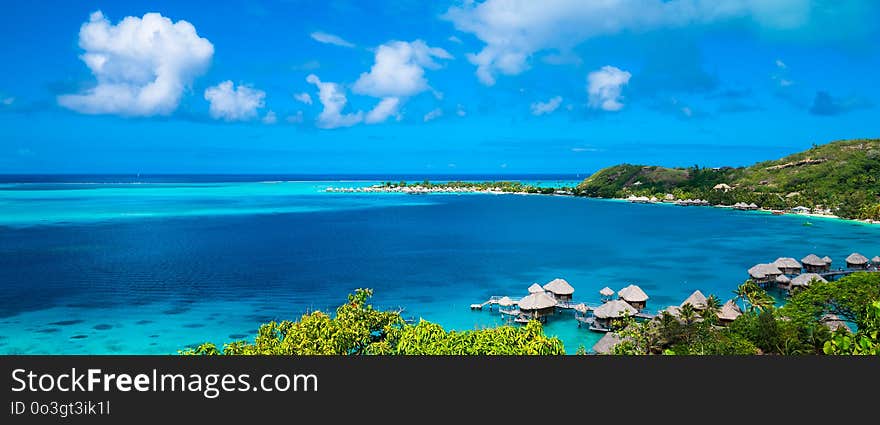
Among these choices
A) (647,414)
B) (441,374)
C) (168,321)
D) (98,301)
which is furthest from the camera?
(98,301)

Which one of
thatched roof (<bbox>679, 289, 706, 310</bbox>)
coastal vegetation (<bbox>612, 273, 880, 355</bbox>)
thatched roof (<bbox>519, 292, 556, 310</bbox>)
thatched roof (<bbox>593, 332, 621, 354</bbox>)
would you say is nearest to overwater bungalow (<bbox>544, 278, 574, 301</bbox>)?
thatched roof (<bbox>519, 292, 556, 310</bbox>)

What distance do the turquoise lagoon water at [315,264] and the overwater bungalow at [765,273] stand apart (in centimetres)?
93

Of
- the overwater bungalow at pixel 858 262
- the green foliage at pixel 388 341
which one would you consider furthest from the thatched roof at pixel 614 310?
the overwater bungalow at pixel 858 262

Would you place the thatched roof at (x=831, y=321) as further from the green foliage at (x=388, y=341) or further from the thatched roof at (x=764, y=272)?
the thatched roof at (x=764, y=272)

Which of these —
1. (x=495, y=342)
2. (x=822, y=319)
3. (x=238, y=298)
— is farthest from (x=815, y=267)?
(x=238, y=298)

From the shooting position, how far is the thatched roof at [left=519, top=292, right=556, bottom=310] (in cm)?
2075

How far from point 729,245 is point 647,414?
3793cm

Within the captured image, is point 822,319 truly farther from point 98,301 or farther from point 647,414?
point 98,301

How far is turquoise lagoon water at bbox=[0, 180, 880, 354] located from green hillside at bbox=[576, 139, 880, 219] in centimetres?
1338

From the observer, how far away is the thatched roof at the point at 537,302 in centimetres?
2075

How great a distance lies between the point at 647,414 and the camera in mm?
5539

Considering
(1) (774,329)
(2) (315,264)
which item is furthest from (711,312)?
(2) (315,264)

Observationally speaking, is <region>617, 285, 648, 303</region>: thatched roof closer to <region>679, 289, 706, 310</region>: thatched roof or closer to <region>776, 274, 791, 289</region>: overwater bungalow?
<region>679, 289, 706, 310</region>: thatched roof

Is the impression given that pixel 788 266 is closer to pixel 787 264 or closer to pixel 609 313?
pixel 787 264
